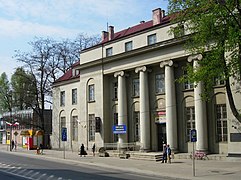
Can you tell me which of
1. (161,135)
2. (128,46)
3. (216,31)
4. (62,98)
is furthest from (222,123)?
(62,98)

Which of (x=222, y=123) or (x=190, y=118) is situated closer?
(x=222, y=123)

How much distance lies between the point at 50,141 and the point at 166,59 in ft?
92.0

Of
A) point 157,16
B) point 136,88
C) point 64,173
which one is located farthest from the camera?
point 136,88

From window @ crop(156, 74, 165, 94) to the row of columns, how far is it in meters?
1.18

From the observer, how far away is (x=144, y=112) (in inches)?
1590

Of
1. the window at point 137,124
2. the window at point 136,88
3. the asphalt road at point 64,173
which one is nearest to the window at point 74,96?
the window at point 136,88

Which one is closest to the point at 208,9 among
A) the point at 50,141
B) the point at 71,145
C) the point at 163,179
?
the point at 163,179

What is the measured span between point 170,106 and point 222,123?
554cm

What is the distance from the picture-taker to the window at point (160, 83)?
3997 cm

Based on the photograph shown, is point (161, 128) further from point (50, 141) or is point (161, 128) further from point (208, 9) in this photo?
point (50, 141)

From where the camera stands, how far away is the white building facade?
3475 cm

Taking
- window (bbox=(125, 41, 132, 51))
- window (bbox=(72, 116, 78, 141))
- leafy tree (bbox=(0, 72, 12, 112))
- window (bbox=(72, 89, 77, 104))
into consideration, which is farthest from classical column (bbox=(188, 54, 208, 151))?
leafy tree (bbox=(0, 72, 12, 112))

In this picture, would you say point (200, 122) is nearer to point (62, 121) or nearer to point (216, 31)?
point (216, 31)

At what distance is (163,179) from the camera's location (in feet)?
69.4
